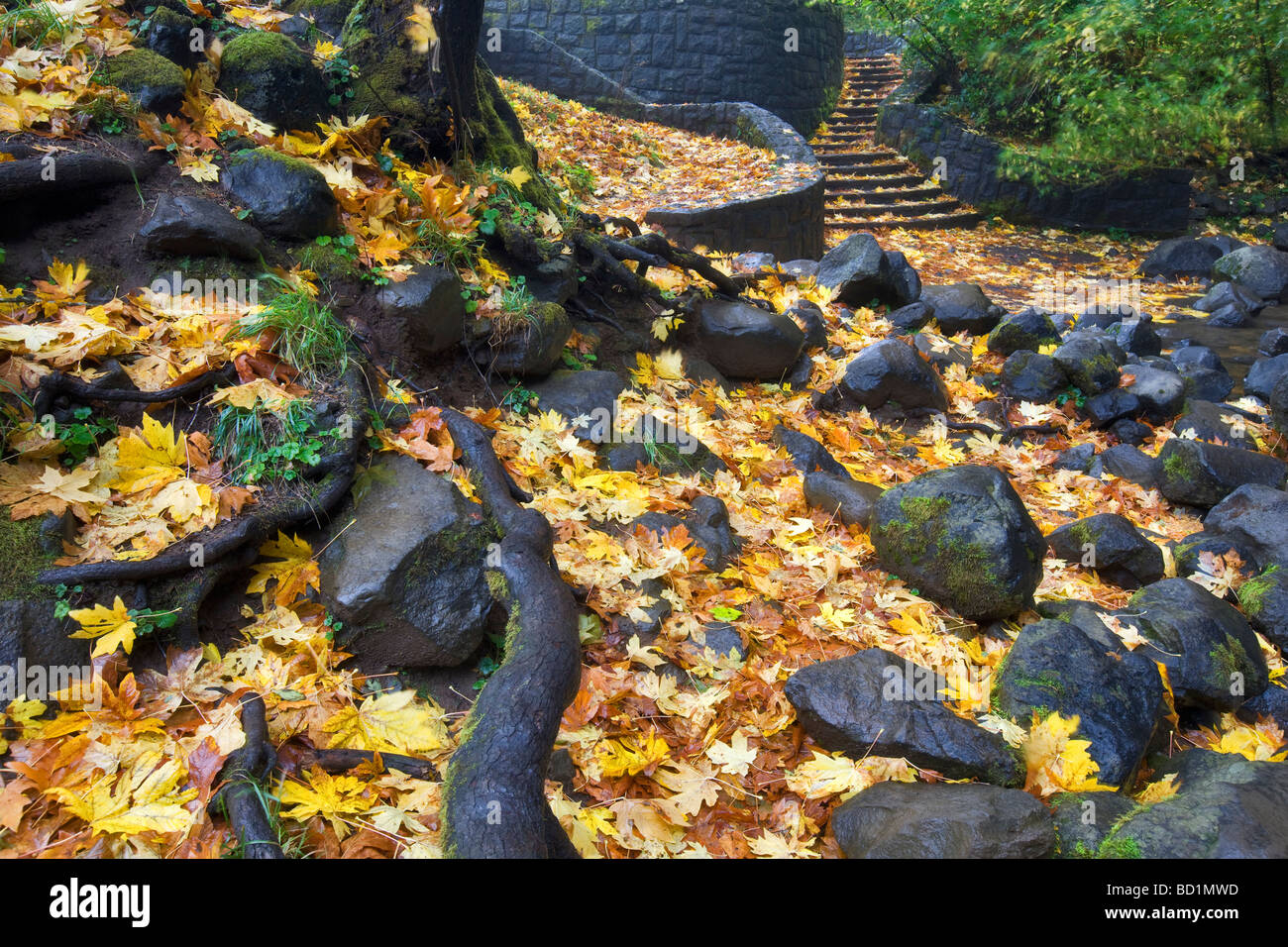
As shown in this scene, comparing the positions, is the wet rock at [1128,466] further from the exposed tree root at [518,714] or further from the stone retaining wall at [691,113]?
the stone retaining wall at [691,113]

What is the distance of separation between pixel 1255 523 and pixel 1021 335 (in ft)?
9.82

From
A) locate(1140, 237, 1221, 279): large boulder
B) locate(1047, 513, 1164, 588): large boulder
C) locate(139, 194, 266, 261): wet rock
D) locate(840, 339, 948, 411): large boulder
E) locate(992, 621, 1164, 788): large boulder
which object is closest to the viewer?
locate(992, 621, 1164, 788): large boulder

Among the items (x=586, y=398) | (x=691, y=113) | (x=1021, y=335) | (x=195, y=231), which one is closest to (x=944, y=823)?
(x=586, y=398)

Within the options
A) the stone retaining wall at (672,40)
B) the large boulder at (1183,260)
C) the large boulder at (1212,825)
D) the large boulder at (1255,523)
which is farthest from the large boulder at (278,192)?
the large boulder at (1183,260)

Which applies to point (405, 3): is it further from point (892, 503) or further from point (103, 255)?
point (892, 503)

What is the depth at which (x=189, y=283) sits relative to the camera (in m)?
3.44

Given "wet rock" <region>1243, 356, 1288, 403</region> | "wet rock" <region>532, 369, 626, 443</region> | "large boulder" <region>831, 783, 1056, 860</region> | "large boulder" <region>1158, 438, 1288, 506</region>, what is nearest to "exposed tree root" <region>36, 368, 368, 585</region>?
"wet rock" <region>532, 369, 626, 443</region>

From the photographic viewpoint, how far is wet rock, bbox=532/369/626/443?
4254 millimetres

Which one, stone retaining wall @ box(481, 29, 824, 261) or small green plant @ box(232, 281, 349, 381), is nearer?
small green plant @ box(232, 281, 349, 381)

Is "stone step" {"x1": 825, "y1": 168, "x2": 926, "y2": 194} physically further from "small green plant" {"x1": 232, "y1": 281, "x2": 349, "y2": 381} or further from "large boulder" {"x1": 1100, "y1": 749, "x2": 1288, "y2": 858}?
"large boulder" {"x1": 1100, "y1": 749, "x2": 1288, "y2": 858}

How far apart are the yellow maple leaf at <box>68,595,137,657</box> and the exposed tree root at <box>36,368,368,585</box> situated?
4.6 inches

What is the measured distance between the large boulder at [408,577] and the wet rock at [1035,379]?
17.9 feet

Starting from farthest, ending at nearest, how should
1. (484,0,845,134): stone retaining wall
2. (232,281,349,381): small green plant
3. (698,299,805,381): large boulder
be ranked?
(484,0,845,134): stone retaining wall → (698,299,805,381): large boulder → (232,281,349,381): small green plant
